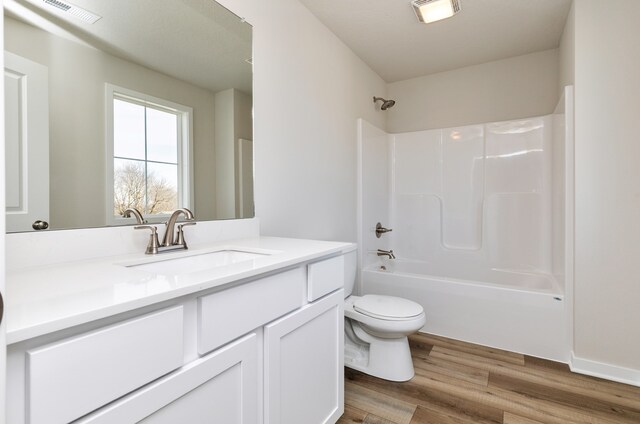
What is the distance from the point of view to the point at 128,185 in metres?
1.26

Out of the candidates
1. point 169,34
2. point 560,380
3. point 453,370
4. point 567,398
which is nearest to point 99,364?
point 169,34

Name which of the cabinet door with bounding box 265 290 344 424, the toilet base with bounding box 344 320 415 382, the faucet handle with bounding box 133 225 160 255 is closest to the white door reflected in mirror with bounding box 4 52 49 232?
the faucet handle with bounding box 133 225 160 255

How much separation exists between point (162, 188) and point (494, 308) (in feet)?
7.37

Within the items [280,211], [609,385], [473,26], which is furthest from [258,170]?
[609,385]

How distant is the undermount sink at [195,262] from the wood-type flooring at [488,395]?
3.09ft

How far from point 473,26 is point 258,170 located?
199 centimetres

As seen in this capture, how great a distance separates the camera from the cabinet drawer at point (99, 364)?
0.54 metres

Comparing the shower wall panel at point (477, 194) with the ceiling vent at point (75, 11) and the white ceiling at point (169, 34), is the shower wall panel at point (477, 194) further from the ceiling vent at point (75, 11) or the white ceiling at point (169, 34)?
the ceiling vent at point (75, 11)

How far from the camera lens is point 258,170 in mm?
1813

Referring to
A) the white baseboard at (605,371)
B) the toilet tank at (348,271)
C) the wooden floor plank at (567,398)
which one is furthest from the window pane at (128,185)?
the white baseboard at (605,371)

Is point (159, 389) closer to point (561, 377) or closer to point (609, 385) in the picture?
point (561, 377)

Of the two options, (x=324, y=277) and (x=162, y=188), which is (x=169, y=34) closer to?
(x=162, y=188)

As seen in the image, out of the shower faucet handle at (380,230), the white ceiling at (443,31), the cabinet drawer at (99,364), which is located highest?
the white ceiling at (443,31)

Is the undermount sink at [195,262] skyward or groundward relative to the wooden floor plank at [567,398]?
skyward
